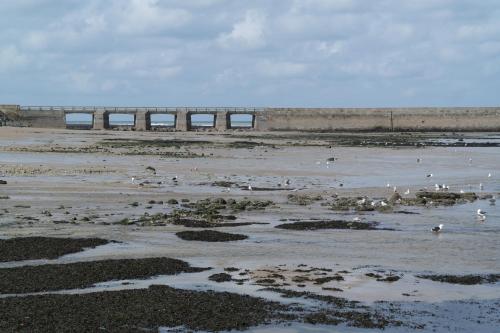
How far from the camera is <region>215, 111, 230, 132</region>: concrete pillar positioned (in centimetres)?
8981

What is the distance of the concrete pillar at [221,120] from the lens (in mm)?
89812

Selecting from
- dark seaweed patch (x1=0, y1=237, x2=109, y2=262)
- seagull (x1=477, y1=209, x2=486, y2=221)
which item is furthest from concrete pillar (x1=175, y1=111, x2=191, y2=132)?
dark seaweed patch (x1=0, y1=237, x2=109, y2=262)

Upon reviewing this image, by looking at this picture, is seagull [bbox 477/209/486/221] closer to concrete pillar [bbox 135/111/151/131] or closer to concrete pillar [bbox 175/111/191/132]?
concrete pillar [bbox 175/111/191/132]

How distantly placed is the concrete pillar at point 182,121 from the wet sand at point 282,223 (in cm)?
5282

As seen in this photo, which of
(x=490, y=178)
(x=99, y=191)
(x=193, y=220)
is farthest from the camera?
(x=490, y=178)

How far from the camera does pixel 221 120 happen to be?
90.4m

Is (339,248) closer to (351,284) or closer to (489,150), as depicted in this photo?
(351,284)

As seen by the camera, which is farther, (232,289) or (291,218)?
(291,218)

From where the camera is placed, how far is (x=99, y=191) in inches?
931

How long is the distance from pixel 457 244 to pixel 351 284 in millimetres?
4821

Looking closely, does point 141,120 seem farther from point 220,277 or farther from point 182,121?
point 220,277

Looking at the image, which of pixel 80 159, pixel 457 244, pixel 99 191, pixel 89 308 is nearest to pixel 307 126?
pixel 80 159

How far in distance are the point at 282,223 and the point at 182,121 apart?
73095 millimetres

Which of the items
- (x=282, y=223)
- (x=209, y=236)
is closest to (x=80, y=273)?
(x=209, y=236)
